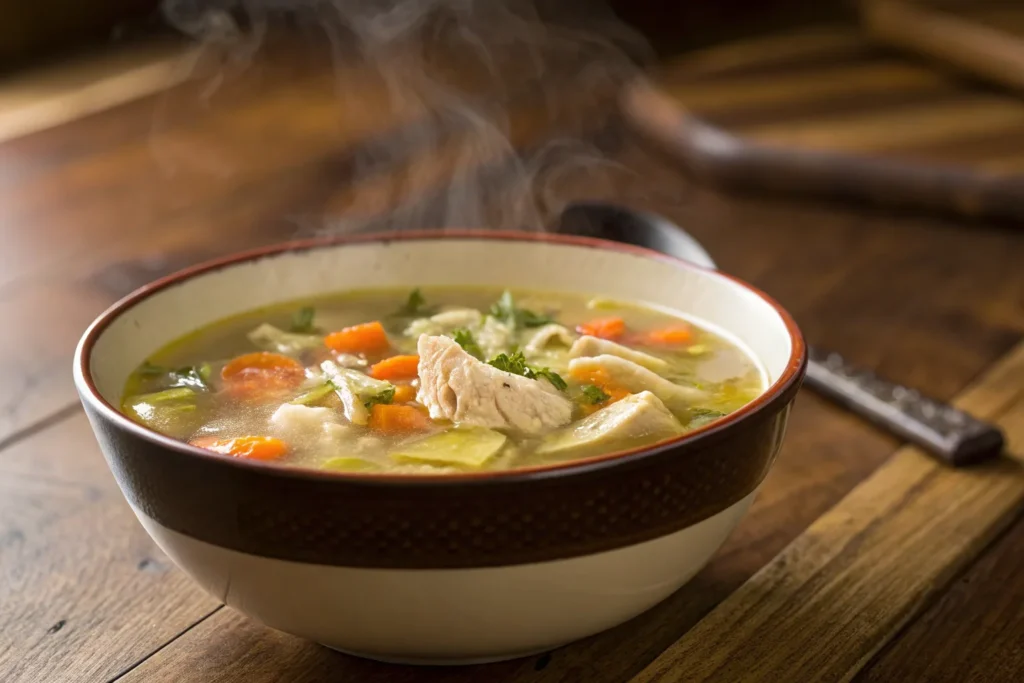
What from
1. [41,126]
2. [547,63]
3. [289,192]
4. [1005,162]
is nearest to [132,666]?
[289,192]

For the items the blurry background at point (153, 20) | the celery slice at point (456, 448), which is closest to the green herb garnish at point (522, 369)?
the celery slice at point (456, 448)

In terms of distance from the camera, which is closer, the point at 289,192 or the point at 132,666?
the point at 132,666

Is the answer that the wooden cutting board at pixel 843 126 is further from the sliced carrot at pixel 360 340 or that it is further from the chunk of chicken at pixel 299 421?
the chunk of chicken at pixel 299 421

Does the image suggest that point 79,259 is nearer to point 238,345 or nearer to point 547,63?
point 238,345

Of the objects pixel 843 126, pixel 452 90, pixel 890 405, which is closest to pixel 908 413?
pixel 890 405

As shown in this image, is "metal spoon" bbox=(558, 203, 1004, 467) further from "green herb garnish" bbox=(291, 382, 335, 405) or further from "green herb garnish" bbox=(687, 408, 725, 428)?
"green herb garnish" bbox=(291, 382, 335, 405)

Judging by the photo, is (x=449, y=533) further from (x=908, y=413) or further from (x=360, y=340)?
(x=908, y=413)
